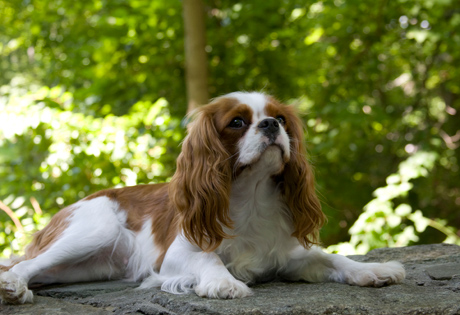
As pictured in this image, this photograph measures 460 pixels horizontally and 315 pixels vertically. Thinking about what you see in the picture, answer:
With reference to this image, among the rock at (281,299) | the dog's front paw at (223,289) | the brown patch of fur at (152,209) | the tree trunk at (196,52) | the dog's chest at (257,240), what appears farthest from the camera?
the tree trunk at (196,52)

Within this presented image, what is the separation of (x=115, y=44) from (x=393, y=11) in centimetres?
283

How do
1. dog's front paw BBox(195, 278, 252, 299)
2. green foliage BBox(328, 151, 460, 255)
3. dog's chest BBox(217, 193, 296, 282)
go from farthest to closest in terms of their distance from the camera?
green foliage BBox(328, 151, 460, 255)
dog's chest BBox(217, 193, 296, 282)
dog's front paw BBox(195, 278, 252, 299)

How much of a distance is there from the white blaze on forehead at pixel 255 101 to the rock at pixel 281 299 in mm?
842

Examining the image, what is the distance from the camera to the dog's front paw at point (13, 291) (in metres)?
2.33

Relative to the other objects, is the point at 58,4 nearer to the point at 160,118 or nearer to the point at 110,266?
the point at 160,118

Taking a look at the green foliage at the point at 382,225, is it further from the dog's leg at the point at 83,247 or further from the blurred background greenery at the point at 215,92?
the dog's leg at the point at 83,247

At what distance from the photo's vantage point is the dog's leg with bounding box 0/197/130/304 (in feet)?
9.21

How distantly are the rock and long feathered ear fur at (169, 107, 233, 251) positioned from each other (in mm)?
327

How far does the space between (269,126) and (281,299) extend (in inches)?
31.4

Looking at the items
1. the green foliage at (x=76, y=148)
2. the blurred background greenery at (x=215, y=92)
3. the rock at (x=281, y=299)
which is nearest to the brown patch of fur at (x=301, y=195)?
the rock at (x=281, y=299)

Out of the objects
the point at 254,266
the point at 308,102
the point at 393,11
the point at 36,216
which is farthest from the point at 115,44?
the point at 254,266

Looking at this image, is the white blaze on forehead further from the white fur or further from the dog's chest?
the white fur

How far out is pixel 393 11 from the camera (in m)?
5.54

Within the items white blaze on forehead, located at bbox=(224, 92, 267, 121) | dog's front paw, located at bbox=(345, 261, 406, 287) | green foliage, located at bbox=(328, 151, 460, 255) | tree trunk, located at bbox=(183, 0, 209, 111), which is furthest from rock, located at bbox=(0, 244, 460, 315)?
tree trunk, located at bbox=(183, 0, 209, 111)
